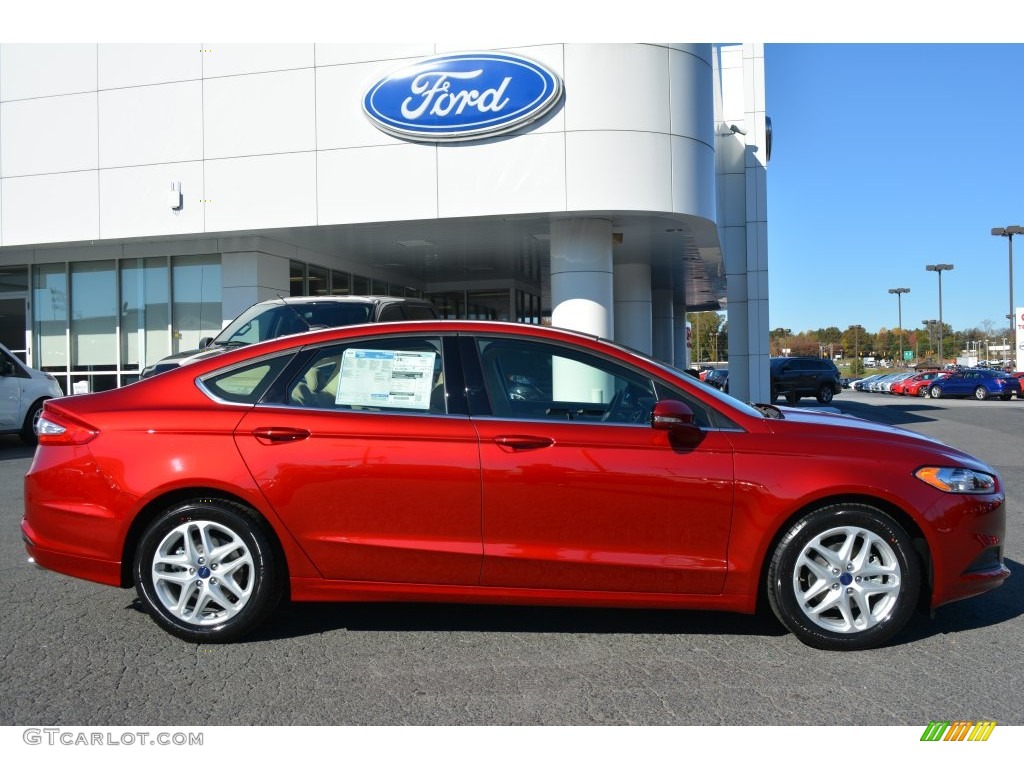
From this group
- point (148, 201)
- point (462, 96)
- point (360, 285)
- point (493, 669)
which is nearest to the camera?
point (493, 669)

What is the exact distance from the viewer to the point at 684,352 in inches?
1451

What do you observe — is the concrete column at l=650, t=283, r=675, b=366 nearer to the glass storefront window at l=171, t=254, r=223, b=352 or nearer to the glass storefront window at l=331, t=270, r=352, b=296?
the glass storefront window at l=331, t=270, r=352, b=296

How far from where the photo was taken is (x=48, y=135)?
14.4m

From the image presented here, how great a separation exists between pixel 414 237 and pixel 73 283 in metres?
7.17

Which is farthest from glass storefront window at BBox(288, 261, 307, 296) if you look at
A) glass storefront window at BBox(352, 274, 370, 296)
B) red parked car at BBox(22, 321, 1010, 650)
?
red parked car at BBox(22, 321, 1010, 650)

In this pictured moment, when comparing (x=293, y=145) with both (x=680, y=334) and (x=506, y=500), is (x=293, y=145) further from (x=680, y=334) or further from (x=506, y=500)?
(x=680, y=334)

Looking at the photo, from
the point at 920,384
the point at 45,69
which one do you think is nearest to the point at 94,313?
the point at 45,69

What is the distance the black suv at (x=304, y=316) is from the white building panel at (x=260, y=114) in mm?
4246

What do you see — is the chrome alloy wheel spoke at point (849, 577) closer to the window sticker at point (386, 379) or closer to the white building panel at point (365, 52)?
the window sticker at point (386, 379)

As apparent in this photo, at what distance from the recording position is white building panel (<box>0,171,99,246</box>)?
46.8 feet

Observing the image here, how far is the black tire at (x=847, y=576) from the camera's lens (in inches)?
155

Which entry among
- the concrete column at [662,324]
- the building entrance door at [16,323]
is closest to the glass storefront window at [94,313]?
the building entrance door at [16,323]

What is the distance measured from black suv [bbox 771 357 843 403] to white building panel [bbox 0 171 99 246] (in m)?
23.0

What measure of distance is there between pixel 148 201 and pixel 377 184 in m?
4.17
